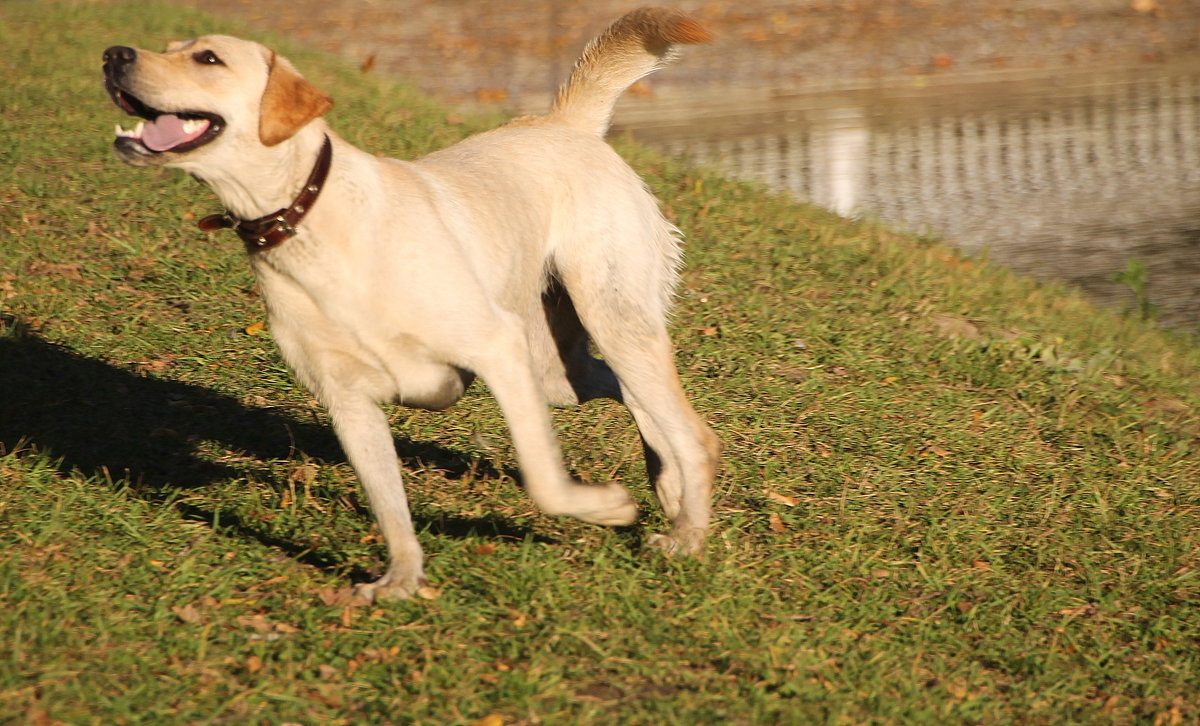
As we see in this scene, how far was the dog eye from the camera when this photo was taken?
3475mm

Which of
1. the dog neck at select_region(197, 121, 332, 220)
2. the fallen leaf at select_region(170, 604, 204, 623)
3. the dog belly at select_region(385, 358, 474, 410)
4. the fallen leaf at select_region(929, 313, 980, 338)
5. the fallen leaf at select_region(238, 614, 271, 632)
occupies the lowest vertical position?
the fallen leaf at select_region(929, 313, 980, 338)

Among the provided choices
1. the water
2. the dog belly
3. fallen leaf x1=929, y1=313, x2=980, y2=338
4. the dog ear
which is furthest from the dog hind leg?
the water

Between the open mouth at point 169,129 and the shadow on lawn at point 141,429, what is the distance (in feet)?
4.67

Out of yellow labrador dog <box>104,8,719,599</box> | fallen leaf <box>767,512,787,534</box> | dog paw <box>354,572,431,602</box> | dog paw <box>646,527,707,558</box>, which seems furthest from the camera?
→ fallen leaf <box>767,512,787,534</box>

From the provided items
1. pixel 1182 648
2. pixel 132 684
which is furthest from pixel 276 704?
pixel 1182 648

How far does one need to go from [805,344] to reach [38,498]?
3.52 meters

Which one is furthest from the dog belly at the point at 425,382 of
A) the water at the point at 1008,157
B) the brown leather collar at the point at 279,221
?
the water at the point at 1008,157

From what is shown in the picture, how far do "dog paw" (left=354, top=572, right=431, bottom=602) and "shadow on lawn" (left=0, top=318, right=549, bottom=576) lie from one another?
0.45 metres

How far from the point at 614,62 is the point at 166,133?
74.6 inches

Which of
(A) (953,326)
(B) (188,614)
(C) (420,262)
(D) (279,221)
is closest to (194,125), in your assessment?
(D) (279,221)

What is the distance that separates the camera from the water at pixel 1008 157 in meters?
8.22

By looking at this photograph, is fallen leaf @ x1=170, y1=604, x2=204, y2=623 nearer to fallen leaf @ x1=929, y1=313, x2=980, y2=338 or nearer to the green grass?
the green grass

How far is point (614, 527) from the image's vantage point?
4445 millimetres

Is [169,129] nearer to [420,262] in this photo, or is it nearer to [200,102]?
[200,102]
